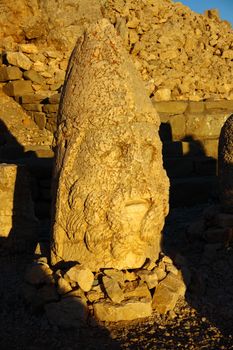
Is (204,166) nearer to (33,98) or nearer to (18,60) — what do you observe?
(33,98)

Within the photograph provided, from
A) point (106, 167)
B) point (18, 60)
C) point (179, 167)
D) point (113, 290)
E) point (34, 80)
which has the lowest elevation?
point (113, 290)

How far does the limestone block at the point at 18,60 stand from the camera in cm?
1219

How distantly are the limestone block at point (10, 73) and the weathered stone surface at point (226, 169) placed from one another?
717 cm

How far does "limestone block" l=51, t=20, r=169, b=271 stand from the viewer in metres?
3.82

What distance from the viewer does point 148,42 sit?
15.0 meters

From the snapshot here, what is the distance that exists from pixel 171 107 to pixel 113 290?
8.33 metres

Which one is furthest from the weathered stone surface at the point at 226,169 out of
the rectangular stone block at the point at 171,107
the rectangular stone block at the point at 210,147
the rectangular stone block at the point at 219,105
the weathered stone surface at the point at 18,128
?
the rectangular stone block at the point at 219,105

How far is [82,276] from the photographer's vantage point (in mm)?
3666

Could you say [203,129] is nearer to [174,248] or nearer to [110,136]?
[174,248]

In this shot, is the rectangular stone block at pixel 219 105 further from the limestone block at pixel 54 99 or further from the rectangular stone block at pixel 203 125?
the limestone block at pixel 54 99

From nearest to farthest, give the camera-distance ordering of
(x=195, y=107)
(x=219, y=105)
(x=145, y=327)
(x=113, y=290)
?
(x=145, y=327), (x=113, y=290), (x=195, y=107), (x=219, y=105)

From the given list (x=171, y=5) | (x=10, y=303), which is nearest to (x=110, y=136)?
(x=10, y=303)

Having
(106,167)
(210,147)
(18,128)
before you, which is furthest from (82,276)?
(18,128)

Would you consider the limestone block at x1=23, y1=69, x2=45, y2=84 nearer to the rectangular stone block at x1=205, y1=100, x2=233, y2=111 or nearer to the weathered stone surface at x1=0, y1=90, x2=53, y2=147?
the weathered stone surface at x1=0, y1=90, x2=53, y2=147
